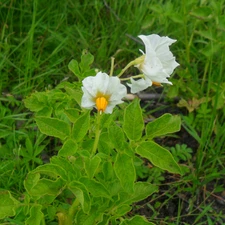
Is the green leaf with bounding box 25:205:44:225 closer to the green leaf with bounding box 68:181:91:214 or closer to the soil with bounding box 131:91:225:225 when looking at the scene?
the green leaf with bounding box 68:181:91:214

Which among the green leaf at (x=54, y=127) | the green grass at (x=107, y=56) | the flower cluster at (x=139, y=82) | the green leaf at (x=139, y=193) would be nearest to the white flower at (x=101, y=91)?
the flower cluster at (x=139, y=82)

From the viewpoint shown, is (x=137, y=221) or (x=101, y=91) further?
(x=137, y=221)

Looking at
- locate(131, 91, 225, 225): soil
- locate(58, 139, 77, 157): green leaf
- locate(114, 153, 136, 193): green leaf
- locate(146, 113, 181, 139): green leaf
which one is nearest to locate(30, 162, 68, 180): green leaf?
locate(58, 139, 77, 157): green leaf

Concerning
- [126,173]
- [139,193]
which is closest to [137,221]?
[139,193]

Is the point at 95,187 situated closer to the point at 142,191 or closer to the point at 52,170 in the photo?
the point at 52,170

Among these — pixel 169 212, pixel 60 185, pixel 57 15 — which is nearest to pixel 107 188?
pixel 60 185

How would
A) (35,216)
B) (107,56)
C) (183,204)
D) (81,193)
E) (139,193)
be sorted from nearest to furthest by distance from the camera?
1. (81,193)
2. (35,216)
3. (139,193)
4. (183,204)
5. (107,56)

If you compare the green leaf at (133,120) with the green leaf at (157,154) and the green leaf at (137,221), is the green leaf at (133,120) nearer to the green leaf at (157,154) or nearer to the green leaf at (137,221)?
the green leaf at (157,154)
